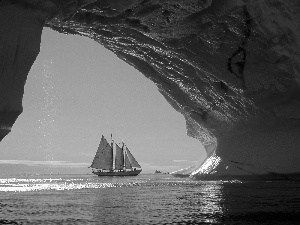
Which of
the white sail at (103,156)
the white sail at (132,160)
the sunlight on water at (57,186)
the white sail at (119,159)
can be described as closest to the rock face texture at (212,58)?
the sunlight on water at (57,186)

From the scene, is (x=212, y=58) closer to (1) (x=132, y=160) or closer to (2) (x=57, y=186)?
(2) (x=57, y=186)

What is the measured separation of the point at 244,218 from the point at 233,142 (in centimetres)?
2296

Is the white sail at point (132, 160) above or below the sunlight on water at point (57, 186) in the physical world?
above

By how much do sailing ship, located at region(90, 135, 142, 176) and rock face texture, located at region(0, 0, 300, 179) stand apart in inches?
2381

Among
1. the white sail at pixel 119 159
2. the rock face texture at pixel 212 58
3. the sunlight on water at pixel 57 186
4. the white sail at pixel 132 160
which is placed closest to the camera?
the rock face texture at pixel 212 58

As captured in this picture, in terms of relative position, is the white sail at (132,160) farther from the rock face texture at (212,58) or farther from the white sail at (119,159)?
the rock face texture at (212,58)

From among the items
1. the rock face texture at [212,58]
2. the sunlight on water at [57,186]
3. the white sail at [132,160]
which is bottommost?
the sunlight on water at [57,186]

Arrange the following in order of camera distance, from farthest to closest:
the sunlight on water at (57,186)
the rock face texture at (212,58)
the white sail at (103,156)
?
1. the white sail at (103,156)
2. the sunlight on water at (57,186)
3. the rock face texture at (212,58)

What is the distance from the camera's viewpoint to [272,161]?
95.7ft

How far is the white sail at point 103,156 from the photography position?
92.9 metres

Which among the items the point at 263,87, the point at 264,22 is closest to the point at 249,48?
the point at 264,22

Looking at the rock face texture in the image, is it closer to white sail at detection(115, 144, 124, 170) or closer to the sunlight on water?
the sunlight on water

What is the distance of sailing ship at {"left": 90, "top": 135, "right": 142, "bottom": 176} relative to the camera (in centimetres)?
9406

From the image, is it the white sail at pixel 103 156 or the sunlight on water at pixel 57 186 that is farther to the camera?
the white sail at pixel 103 156
